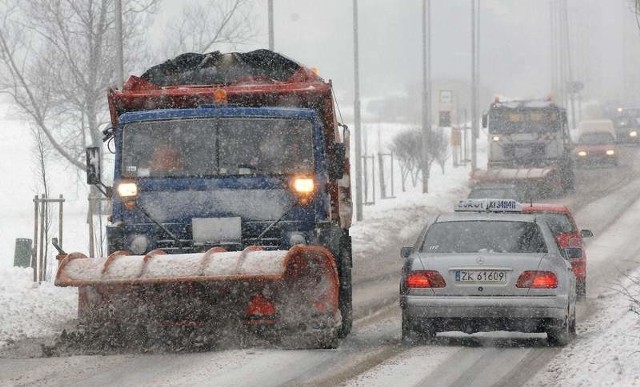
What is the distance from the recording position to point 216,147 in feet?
44.1

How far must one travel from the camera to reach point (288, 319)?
12.4 metres

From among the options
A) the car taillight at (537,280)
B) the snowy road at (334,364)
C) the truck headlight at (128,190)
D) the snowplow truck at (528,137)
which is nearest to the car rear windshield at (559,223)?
the snowy road at (334,364)

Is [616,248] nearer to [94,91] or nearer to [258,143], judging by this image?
[94,91]

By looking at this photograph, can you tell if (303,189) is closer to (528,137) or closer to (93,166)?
(93,166)

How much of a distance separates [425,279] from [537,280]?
3.74 feet

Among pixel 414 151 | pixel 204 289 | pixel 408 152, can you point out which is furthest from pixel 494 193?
pixel 408 152

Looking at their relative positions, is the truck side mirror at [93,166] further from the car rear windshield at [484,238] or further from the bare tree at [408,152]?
the bare tree at [408,152]

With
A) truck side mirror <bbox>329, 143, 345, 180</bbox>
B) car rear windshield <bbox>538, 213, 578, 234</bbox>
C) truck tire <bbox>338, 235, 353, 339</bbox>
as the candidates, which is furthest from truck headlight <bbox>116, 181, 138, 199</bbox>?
car rear windshield <bbox>538, 213, 578, 234</bbox>

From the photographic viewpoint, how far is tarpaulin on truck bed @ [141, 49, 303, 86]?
14.9m

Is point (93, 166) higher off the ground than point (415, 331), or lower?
higher

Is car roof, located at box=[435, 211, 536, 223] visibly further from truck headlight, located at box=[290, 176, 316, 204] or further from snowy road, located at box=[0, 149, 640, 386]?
truck headlight, located at box=[290, 176, 316, 204]

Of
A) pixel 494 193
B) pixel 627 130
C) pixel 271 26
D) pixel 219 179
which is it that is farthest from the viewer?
pixel 627 130

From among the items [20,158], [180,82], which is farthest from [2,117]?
[180,82]

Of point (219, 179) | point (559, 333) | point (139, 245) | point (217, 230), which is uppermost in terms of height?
point (219, 179)
